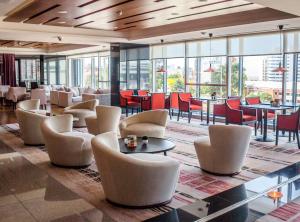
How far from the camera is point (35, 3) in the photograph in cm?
680

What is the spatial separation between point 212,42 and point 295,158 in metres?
6.12

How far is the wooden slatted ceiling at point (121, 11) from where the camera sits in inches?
270

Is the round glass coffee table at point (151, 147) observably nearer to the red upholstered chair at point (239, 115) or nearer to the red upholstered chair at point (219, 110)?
the red upholstered chair at point (239, 115)

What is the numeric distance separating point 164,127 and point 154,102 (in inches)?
179

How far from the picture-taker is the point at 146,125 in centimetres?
702

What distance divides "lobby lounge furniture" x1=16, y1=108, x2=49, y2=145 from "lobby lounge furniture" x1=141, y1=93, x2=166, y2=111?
191 inches

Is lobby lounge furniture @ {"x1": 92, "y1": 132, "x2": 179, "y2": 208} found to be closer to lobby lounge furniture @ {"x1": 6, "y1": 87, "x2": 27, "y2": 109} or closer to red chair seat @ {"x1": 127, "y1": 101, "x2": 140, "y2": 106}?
red chair seat @ {"x1": 127, "y1": 101, "x2": 140, "y2": 106}

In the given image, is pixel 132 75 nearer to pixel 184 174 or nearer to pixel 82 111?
pixel 82 111

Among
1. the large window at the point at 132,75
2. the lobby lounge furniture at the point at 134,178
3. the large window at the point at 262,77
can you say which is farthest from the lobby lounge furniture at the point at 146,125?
the large window at the point at 132,75

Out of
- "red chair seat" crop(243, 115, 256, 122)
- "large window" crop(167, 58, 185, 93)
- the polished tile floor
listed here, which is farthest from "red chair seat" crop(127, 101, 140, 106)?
the polished tile floor

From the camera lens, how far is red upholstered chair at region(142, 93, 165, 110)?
11547 millimetres

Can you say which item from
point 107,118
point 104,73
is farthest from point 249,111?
point 104,73

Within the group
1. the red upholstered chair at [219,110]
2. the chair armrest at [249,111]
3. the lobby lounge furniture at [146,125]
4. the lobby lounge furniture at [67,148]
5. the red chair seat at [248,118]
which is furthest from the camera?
the red upholstered chair at [219,110]

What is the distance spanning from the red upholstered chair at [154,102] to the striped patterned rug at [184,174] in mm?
3137
